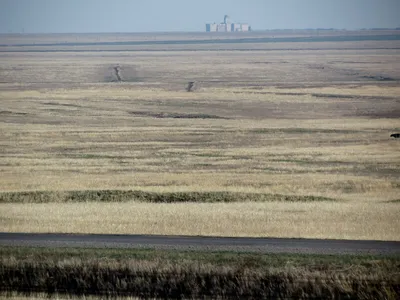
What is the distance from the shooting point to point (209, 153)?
52.2 m

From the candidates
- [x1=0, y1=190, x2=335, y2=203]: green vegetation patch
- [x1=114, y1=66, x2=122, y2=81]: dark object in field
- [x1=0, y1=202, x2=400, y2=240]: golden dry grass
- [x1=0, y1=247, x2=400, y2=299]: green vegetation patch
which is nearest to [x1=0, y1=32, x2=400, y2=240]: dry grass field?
[x1=0, y1=202, x2=400, y2=240]: golden dry grass

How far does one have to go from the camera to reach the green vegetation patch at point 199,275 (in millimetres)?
18922

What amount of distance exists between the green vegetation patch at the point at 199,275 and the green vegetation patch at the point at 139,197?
1232 cm

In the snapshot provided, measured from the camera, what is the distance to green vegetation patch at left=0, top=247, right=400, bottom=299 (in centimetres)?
1892

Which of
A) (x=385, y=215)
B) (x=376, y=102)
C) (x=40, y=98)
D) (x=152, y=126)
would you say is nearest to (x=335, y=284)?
(x=385, y=215)

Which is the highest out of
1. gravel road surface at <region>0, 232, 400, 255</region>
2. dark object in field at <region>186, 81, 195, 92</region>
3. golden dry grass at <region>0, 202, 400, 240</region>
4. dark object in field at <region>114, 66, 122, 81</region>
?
gravel road surface at <region>0, 232, 400, 255</region>

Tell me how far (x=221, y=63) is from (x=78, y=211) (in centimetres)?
16832

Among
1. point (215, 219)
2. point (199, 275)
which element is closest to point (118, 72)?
point (215, 219)

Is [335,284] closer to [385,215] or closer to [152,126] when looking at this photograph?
[385,215]

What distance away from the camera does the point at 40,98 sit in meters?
101

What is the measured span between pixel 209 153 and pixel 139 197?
735 inches

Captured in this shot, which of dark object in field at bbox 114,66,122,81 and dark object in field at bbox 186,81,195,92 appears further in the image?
dark object in field at bbox 114,66,122,81

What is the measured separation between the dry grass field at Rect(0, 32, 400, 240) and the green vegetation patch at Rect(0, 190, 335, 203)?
1006mm

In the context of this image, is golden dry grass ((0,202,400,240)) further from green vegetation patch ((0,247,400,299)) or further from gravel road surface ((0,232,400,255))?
green vegetation patch ((0,247,400,299))
